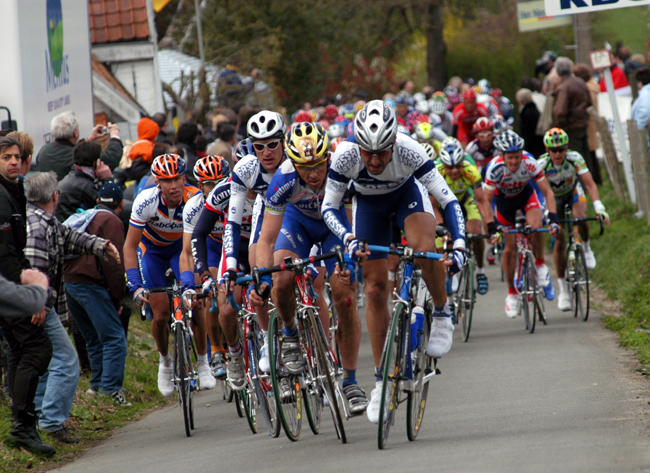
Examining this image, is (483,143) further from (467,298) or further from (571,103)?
(467,298)

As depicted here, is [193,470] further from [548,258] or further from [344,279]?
[548,258]

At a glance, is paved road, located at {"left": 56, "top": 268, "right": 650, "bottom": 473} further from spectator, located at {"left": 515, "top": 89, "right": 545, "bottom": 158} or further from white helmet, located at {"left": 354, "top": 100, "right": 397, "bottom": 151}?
spectator, located at {"left": 515, "top": 89, "right": 545, "bottom": 158}

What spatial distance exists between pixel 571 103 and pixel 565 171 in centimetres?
667

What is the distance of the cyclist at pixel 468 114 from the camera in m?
20.4

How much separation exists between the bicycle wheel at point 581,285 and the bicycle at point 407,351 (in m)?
5.92

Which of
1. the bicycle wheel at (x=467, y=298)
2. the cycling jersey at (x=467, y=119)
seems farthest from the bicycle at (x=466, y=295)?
the cycling jersey at (x=467, y=119)

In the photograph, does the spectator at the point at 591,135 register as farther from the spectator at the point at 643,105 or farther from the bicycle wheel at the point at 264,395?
the bicycle wheel at the point at 264,395

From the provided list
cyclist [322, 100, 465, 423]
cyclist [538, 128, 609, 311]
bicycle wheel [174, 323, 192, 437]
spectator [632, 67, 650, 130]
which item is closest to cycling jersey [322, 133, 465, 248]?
cyclist [322, 100, 465, 423]

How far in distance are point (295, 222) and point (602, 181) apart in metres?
15.4

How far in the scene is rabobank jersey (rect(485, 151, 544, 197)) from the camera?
40.9 feet

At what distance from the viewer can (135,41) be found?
23625mm

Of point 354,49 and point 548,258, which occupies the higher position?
point 354,49

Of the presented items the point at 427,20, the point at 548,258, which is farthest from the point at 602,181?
the point at 427,20

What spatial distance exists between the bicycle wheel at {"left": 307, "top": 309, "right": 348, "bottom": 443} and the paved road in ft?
0.65
